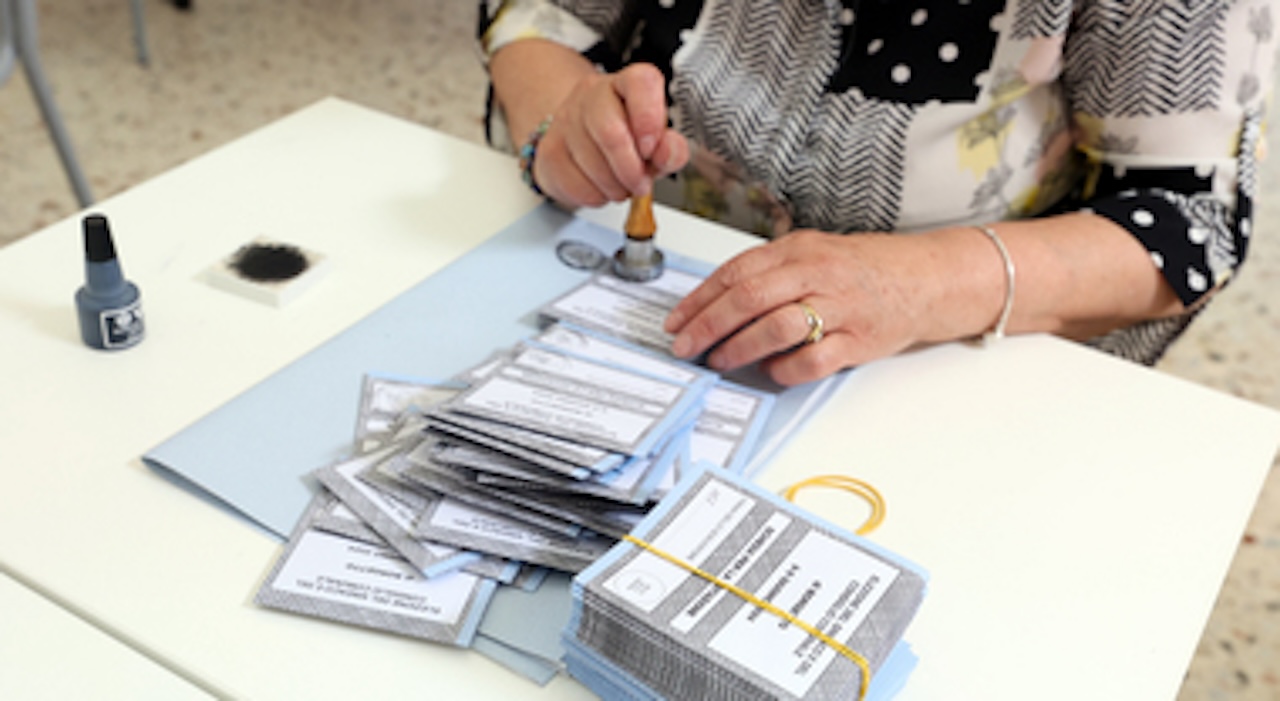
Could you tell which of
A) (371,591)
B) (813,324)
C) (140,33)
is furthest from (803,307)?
(140,33)

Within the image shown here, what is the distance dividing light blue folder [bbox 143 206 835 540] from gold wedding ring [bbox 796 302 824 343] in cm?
4

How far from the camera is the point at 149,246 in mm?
961

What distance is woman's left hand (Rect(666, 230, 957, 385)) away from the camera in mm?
858

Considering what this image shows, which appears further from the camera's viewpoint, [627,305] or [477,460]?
[627,305]

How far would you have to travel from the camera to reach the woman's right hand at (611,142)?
92 cm

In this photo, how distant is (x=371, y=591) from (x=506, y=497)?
0.10 meters

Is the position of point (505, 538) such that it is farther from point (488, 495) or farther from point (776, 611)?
point (776, 611)

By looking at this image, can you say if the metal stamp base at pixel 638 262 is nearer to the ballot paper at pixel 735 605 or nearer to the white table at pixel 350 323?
the white table at pixel 350 323

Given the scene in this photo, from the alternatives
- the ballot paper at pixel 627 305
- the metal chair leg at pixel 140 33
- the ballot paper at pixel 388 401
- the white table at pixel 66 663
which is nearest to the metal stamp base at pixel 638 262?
the ballot paper at pixel 627 305

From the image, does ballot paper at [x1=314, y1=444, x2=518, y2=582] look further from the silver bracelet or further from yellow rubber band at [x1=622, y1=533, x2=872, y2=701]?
the silver bracelet

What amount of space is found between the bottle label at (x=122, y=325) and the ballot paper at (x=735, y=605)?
17.1 inches

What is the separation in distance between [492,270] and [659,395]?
257 millimetres

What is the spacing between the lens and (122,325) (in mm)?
827

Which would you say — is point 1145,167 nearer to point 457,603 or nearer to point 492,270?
point 492,270
